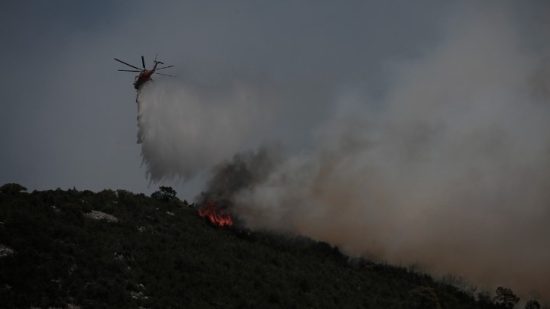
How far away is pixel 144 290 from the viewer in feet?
114

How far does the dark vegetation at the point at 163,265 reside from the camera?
31.2m

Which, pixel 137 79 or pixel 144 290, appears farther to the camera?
pixel 137 79

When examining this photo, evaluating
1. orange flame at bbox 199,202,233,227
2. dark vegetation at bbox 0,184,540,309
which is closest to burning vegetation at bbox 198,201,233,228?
orange flame at bbox 199,202,233,227

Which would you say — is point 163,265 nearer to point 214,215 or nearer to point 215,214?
point 214,215

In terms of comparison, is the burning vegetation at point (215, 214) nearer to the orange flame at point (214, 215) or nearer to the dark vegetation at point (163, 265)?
the orange flame at point (214, 215)

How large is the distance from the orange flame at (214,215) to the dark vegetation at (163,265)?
5.42ft

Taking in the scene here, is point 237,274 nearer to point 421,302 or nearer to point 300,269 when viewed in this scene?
point 300,269

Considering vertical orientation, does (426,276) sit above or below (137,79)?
below

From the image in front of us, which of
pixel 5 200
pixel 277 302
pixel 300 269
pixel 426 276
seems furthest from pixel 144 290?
pixel 426 276

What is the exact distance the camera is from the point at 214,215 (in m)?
67.0

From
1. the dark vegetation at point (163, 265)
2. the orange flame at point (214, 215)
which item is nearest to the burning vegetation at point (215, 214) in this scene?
the orange flame at point (214, 215)

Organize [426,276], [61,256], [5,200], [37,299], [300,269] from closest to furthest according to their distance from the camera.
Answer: [37,299], [61,256], [5,200], [300,269], [426,276]

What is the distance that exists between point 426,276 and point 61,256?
51.1m

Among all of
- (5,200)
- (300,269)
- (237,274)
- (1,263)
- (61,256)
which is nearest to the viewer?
(1,263)
